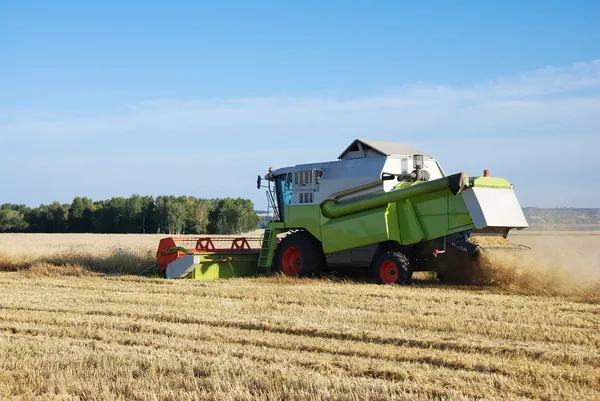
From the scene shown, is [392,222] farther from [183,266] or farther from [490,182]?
[183,266]

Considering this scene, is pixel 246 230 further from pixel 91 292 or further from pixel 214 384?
pixel 214 384

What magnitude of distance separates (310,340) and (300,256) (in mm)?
7842

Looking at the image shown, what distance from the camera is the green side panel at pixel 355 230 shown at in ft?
46.3

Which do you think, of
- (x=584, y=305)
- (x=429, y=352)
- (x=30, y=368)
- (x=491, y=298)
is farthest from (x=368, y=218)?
(x=30, y=368)

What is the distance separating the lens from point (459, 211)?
13297 mm

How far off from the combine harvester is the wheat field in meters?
0.79

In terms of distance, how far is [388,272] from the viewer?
14.0m

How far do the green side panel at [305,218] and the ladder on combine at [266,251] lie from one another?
0.53 m

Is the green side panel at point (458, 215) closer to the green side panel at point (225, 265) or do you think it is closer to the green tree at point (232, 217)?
the green side panel at point (225, 265)

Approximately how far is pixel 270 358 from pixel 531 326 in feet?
10.6

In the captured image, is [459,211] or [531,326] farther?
[459,211]

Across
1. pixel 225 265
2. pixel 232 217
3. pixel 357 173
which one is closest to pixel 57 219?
pixel 232 217

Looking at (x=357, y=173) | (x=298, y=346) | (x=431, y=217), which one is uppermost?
(x=357, y=173)

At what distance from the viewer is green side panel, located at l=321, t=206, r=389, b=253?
14.1m
